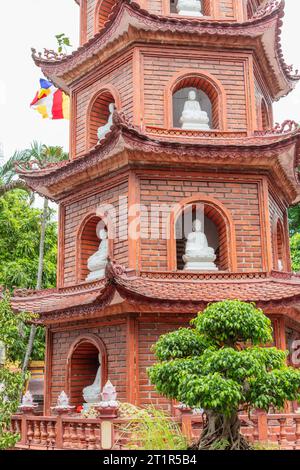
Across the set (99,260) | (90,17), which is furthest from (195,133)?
(90,17)

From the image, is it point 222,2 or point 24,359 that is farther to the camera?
point 24,359

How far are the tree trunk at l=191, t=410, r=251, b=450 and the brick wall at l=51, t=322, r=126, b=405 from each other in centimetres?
314

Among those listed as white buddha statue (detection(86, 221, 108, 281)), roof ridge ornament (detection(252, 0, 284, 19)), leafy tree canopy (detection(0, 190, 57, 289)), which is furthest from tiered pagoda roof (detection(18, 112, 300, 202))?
leafy tree canopy (detection(0, 190, 57, 289))

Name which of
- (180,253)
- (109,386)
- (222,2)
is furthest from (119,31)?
(109,386)

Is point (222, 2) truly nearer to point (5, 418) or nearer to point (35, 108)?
point (35, 108)

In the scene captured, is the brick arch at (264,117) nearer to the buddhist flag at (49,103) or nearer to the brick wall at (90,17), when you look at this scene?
the brick wall at (90,17)

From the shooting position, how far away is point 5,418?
22.2 ft

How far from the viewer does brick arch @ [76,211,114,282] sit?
12.0 m

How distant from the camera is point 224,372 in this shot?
650 cm

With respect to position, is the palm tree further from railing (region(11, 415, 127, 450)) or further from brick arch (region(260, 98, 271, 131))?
railing (region(11, 415, 127, 450))

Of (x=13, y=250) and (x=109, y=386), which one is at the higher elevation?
(x=13, y=250)

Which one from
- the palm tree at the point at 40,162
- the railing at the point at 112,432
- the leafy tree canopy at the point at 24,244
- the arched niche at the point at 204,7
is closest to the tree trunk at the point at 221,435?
the railing at the point at 112,432

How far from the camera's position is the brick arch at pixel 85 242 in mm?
11953

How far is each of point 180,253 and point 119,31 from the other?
503 centimetres
